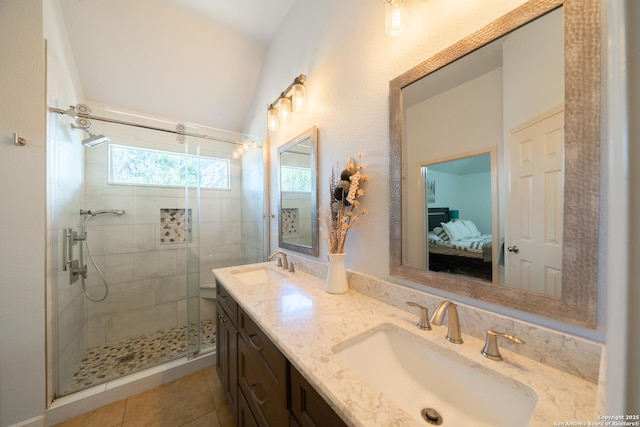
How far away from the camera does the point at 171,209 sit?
2.53 meters

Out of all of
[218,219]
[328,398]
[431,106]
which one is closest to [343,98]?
[431,106]

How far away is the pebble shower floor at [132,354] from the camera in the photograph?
5.54 feet

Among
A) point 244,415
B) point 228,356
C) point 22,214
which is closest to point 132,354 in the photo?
point 228,356

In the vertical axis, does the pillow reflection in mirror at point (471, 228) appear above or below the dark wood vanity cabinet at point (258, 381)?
above

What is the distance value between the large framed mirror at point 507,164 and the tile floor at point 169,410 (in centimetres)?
151

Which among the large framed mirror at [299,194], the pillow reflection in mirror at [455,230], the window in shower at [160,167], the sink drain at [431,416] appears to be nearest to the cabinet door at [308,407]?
the sink drain at [431,416]

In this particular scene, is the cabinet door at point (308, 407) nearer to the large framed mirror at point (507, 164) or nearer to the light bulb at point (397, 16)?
the large framed mirror at point (507, 164)

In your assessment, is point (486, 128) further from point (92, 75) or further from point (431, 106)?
point (92, 75)

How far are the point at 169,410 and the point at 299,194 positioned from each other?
1672 millimetres

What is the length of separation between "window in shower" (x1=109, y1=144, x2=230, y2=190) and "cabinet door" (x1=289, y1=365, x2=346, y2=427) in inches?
83.7

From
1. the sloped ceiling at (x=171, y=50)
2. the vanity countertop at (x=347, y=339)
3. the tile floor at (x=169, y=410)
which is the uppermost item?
the sloped ceiling at (x=171, y=50)

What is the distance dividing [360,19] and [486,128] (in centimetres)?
94

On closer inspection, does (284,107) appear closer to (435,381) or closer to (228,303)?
(228,303)

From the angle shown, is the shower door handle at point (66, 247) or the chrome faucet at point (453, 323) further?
the shower door handle at point (66, 247)
